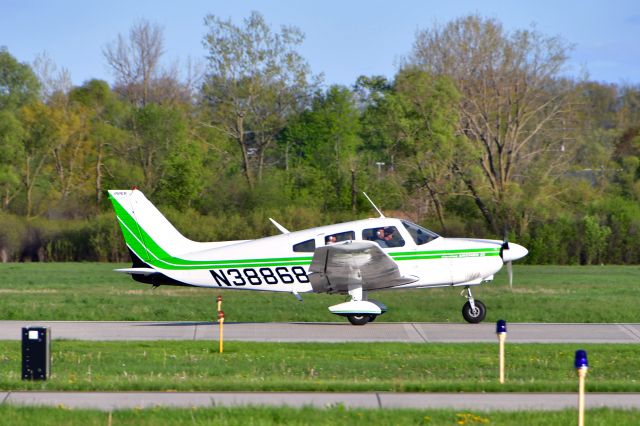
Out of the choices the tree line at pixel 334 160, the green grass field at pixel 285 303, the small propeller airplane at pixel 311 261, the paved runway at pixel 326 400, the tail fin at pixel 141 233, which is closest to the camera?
the paved runway at pixel 326 400

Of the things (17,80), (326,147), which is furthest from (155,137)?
(17,80)

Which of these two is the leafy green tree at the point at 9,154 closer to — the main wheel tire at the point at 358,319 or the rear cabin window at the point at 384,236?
the main wheel tire at the point at 358,319

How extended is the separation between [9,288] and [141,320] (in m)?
9.35

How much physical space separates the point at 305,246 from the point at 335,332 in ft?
6.23

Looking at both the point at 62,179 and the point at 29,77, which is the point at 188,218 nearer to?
the point at 62,179

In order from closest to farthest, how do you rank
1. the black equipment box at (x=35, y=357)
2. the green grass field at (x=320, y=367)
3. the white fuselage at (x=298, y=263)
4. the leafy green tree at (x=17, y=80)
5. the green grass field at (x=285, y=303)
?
the green grass field at (x=320, y=367) → the black equipment box at (x=35, y=357) → the white fuselage at (x=298, y=263) → the green grass field at (x=285, y=303) → the leafy green tree at (x=17, y=80)

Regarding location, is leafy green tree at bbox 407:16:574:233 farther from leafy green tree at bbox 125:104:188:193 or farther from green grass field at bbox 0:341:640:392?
green grass field at bbox 0:341:640:392

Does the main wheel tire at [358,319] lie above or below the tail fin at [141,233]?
below

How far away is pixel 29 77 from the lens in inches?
2889

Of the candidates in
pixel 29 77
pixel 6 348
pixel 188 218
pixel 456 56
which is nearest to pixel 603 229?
pixel 456 56

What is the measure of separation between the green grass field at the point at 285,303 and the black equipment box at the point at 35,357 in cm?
926

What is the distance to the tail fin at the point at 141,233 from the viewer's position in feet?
66.6

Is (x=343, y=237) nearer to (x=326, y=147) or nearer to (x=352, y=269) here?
(x=352, y=269)

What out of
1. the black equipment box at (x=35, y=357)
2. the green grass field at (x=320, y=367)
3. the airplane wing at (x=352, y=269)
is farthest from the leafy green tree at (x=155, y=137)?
the black equipment box at (x=35, y=357)
